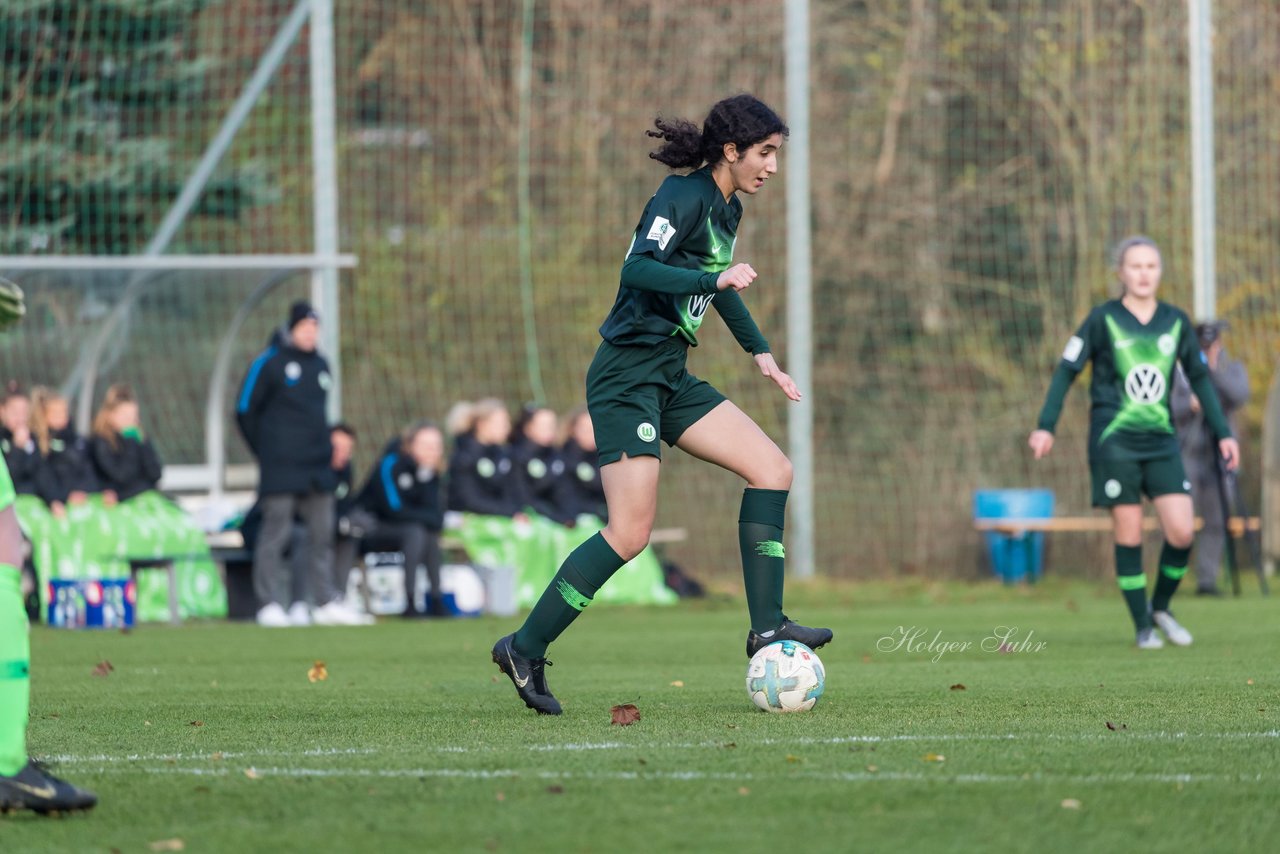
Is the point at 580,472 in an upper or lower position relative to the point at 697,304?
lower

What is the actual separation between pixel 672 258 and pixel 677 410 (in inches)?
20.2

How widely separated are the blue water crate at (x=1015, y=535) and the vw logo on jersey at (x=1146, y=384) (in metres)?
9.49

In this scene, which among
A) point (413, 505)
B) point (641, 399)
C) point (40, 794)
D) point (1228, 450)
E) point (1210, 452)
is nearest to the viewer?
point (40, 794)

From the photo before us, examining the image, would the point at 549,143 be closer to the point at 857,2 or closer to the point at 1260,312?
the point at 857,2

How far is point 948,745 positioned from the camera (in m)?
5.44

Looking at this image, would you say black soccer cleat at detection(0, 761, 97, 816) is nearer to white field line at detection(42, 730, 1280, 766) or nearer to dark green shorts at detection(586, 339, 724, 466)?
white field line at detection(42, 730, 1280, 766)

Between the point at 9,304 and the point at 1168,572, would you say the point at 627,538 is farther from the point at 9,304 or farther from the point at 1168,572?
the point at 1168,572

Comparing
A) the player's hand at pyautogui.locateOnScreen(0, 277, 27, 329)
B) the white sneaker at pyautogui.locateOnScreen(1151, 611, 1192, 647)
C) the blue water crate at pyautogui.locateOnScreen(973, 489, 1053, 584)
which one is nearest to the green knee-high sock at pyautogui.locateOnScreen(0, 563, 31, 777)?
the player's hand at pyautogui.locateOnScreen(0, 277, 27, 329)

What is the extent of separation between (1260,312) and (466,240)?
857 cm

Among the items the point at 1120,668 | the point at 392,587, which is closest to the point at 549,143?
the point at 392,587

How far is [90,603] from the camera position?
1368 cm

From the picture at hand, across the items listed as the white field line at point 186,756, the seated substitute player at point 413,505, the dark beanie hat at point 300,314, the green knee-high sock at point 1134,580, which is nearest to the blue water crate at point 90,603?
the seated substitute player at point 413,505

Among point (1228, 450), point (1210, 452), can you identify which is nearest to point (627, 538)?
point (1228, 450)

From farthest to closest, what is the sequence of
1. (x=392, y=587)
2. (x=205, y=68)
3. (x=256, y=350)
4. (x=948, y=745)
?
(x=205, y=68), (x=256, y=350), (x=392, y=587), (x=948, y=745)
